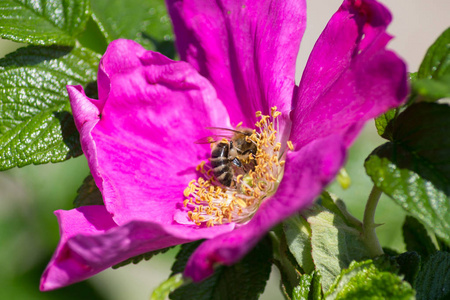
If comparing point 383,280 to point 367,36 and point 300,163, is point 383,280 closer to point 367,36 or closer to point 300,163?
point 300,163

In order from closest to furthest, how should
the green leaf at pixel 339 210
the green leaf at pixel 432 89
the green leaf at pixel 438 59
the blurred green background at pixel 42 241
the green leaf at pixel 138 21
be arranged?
the green leaf at pixel 432 89 → the green leaf at pixel 438 59 → the green leaf at pixel 339 210 → the green leaf at pixel 138 21 → the blurred green background at pixel 42 241

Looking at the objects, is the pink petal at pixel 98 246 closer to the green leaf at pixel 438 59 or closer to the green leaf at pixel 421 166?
the green leaf at pixel 421 166

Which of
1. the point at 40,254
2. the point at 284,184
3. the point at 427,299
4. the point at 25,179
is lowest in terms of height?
the point at 40,254

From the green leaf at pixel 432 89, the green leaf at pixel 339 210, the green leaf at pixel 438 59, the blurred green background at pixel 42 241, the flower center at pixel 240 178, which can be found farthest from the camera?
the blurred green background at pixel 42 241

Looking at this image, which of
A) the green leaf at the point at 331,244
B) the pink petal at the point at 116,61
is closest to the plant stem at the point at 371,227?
the green leaf at the point at 331,244

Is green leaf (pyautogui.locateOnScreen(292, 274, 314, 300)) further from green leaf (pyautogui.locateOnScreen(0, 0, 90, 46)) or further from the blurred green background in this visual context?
the blurred green background

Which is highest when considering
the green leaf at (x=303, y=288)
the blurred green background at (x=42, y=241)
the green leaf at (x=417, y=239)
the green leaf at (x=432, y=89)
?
the green leaf at (x=432, y=89)

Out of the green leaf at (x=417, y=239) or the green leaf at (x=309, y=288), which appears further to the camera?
the green leaf at (x=417, y=239)

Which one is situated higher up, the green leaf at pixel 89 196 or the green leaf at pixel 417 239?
the green leaf at pixel 89 196

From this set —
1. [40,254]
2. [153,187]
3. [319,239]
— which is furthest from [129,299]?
[319,239]
